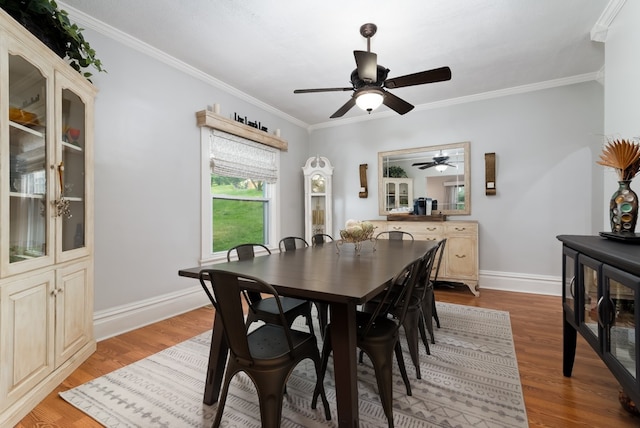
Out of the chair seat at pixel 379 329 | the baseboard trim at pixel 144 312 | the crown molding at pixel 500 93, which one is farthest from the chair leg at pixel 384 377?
the crown molding at pixel 500 93

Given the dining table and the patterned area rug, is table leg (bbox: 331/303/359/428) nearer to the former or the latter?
the dining table

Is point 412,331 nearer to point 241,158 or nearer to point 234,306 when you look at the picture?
point 234,306

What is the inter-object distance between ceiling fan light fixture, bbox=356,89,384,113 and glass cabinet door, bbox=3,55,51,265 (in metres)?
2.08

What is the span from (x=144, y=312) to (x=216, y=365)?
1.65 meters

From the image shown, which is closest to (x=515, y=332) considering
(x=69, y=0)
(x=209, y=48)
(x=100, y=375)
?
(x=100, y=375)

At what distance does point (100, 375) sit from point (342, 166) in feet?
13.9

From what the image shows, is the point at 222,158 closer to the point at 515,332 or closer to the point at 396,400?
the point at 396,400

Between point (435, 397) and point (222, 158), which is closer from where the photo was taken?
point (435, 397)

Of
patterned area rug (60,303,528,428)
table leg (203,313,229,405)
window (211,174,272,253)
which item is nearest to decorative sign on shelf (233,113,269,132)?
window (211,174,272,253)

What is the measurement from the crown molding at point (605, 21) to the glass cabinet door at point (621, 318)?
7.77 feet

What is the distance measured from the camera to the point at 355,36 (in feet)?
8.78

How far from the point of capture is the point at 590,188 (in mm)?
3574

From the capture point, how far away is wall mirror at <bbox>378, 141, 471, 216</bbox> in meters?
4.24

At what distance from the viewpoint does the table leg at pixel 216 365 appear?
162cm
